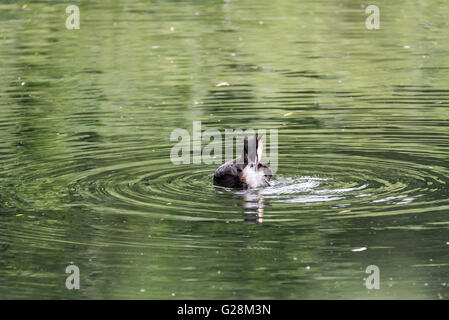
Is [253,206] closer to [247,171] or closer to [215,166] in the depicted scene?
[247,171]

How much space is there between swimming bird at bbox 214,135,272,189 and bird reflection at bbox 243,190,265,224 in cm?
14

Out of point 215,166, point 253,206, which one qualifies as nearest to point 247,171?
point 253,206

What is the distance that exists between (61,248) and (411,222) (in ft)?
10.5

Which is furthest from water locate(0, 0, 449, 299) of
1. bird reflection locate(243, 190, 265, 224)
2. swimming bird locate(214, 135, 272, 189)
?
swimming bird locate(214, 135, 272, 189)

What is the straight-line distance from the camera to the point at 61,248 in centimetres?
905

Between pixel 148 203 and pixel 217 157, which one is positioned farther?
pixel 217 157

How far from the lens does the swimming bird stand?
1057 cm

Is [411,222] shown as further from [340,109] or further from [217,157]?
[340,109]

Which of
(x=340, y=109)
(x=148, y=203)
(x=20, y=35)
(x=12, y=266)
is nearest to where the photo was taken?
(x=12, y=266)

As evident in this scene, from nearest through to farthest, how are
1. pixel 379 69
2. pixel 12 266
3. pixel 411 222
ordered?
1. pixel 12 266
2. pixel 411 222
3. pixel 379 69

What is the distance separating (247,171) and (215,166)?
1601mm

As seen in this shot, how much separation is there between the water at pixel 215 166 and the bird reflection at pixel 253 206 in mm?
21

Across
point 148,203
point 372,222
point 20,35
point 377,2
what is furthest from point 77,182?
point 377,2

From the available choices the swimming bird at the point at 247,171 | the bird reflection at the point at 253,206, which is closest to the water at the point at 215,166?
the bird reflection at the point at 253,206
